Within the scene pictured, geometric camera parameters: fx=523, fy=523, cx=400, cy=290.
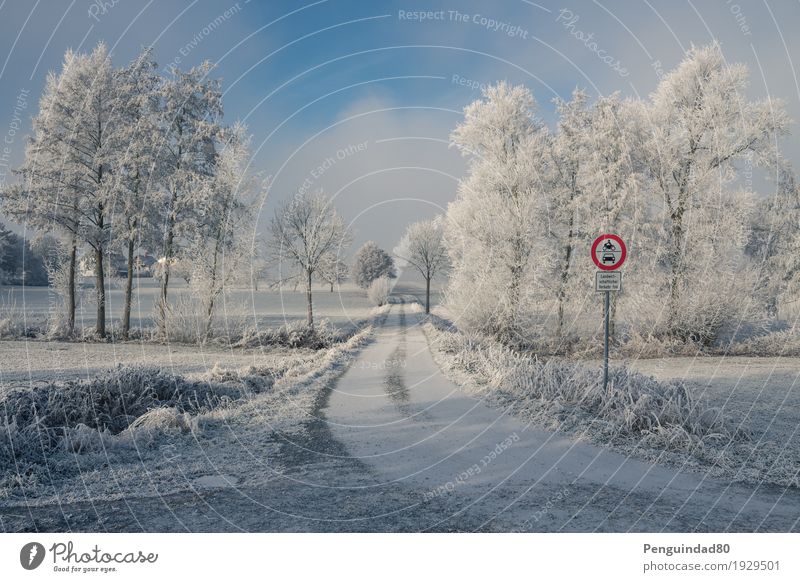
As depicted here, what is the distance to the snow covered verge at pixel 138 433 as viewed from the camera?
243 inches

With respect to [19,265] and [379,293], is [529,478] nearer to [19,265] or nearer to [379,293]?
[379,293]

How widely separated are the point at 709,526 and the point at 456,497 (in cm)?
248

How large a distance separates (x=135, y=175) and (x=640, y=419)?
88.3 feet

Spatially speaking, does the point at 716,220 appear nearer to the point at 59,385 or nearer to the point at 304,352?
the point at 304,352

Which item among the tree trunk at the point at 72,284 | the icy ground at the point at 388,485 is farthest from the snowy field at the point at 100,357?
the icy ground at the point at 388,485

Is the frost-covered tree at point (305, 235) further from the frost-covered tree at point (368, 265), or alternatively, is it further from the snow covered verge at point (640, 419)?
the frost-covered tree at point (368, 265)

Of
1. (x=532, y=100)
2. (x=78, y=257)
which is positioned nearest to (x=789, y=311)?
(x=532, y=100)

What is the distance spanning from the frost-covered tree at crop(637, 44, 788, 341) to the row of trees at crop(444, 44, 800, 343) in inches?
2.1

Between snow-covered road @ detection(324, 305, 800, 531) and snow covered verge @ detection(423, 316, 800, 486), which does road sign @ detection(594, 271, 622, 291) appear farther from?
snow-covered road @ detection(324, 305, 800, 531)

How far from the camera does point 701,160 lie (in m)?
25.4

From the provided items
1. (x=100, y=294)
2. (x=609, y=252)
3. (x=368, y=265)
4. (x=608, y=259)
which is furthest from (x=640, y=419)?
(x=368, y=265)

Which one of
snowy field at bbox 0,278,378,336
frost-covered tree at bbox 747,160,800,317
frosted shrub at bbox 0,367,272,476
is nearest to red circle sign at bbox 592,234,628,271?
frosted shrub at bbox 0,367,272,476

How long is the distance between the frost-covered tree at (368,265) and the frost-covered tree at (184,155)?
6165cm

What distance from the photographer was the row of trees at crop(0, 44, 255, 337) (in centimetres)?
2667
